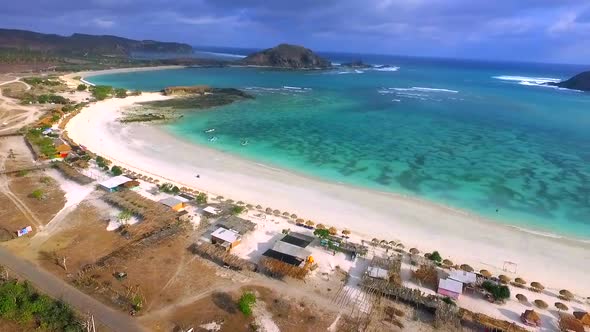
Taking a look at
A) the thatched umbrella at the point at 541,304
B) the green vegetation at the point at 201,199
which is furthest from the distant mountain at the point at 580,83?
the green vegetation at the point at 201,199

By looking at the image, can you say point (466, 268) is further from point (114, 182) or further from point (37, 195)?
point (37, 195)

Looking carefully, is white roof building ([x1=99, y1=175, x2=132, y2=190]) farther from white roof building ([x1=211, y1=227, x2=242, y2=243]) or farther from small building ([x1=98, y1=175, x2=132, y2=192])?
white roof building ([x1=211, y1=227, x2=242, y2=243])

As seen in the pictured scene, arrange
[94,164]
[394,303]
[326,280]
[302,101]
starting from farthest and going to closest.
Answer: [302,101] → [94,164] → [326,280] → [394,303]

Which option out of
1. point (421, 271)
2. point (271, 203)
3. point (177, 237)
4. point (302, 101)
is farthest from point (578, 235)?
point (302, 101)

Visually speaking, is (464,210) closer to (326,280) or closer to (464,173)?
(464,173)

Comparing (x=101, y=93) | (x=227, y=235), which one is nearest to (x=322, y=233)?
(x=227, y=235)

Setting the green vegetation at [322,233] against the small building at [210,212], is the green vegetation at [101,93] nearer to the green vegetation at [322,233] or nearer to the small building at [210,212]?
the small building at [210,212]
